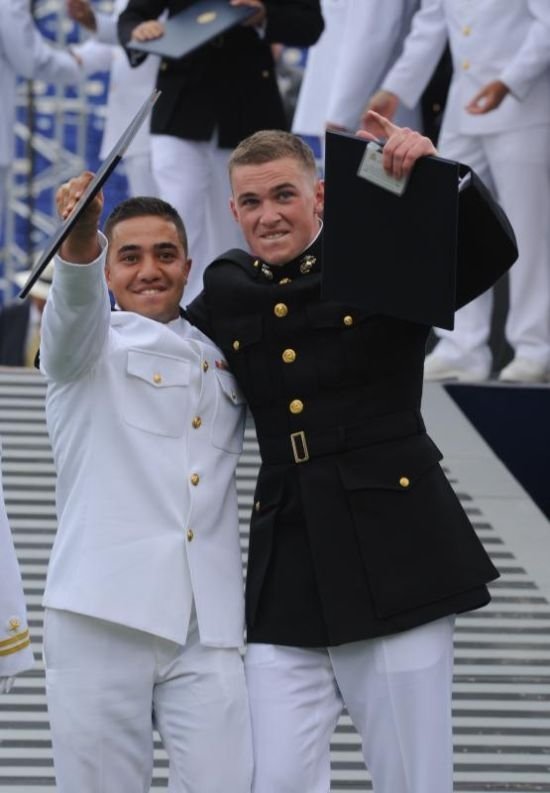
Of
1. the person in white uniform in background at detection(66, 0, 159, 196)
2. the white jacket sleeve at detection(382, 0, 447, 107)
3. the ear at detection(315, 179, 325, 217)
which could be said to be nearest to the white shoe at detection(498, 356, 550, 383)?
the white jacket sleeve at detection(382, 0, 447, 107)

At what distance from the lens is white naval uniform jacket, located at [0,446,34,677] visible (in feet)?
13.8

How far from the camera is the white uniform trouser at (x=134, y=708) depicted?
3.96 meters

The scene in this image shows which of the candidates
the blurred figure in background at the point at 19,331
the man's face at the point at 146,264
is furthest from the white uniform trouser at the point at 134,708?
the blurred figure in background at the point at 19,331

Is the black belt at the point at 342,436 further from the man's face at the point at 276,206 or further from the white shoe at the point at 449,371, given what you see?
the white shoe at the point at 449,371

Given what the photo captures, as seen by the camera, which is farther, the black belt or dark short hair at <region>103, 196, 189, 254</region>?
Result: dark short hair at <region>103, 196, 189, 254</region>

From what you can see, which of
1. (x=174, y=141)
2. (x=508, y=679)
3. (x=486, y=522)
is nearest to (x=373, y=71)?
(x=174, y=141)

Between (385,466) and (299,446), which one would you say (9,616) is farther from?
(385,466)

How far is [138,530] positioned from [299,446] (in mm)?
365

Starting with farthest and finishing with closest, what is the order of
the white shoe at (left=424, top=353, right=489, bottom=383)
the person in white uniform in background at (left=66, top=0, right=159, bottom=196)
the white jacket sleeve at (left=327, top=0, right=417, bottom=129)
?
the person in white uniform in background at (left=66, top=0, right=159, bottom=196)
the white jacket sleeve at (left=327, top=0, right=417, bottom=129)
the white shoe at (left=424, top=353, right=489, bottom=383)

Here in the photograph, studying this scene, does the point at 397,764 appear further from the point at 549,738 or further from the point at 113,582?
the point at 549,738

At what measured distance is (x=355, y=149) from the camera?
3.96 m

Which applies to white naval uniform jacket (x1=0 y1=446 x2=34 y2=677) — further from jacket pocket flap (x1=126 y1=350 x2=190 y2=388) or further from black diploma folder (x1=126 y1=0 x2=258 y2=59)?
black diploma folder (x1=126 y1=0 x2=258 y2=59)

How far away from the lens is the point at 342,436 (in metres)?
4.10

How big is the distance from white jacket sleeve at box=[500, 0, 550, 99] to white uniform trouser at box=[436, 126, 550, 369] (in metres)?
0.27
